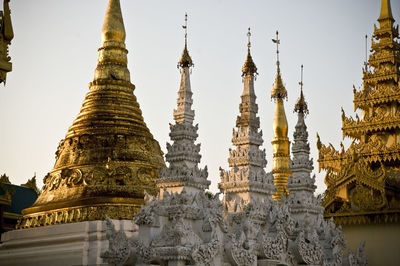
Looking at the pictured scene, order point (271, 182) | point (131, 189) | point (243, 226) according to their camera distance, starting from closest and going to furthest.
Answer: point (243, 226)
point (271, 182)
point (131, 189)

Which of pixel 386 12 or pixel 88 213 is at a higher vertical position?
pixel 386 12

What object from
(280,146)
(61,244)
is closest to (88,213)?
(61,244)

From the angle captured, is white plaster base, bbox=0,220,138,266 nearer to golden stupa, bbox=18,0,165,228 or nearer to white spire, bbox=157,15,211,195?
golden stupa, bbox=18,0,165,228

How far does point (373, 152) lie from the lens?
24266 millimetres

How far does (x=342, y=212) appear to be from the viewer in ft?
75.7

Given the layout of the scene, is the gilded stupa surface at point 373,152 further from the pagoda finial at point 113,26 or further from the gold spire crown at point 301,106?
the pagoda finial at point 113,26

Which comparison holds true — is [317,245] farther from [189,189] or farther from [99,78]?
[99,78]

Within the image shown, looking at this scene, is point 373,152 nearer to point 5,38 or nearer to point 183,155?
point 183,155

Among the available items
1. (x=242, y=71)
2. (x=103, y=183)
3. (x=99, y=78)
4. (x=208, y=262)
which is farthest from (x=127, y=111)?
(x=208, y=262)

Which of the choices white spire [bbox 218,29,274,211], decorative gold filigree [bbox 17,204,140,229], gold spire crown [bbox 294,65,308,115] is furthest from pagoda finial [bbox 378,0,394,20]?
decorative gold filigree [bbox 17,204,140,229]

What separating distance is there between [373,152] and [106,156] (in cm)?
863

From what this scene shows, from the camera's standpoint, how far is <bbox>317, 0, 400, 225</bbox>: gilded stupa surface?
73.8ft

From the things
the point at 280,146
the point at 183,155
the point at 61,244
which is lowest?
the point at 61,244

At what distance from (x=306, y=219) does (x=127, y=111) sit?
740 cm
